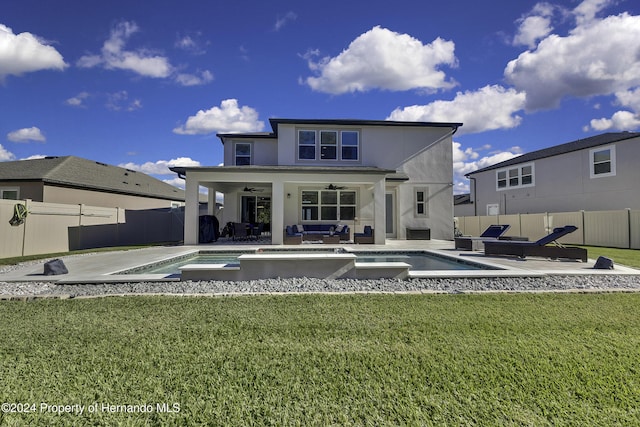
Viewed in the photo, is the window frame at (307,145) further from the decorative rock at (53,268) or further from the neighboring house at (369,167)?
the decorative rock at (53,268)

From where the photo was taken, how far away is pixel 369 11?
41.0 ft

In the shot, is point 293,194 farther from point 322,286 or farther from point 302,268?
point 322,286

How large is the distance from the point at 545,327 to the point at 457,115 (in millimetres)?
19129

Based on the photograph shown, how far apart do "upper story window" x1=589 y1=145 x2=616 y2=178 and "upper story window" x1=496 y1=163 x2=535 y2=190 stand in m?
4.30

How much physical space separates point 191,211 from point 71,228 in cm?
502

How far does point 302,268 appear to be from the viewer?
6926 millimetres

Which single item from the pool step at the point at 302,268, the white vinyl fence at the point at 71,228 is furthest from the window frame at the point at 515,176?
the white vinyl fence at the point at 71,228

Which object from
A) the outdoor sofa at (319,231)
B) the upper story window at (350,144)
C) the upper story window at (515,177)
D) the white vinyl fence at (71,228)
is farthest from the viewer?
the upper story window at (515,177)

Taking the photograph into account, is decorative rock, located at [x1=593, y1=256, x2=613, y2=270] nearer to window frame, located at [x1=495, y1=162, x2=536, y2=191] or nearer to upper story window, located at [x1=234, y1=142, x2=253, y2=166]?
upper story window, located at [x1=234, y1=142, x2=253, y2=166]

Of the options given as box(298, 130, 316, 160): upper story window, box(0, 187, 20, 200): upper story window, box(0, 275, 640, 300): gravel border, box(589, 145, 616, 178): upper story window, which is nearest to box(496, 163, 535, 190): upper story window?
box(589, 145, 616, 178): upper story window

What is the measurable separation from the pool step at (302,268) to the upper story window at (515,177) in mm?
23258

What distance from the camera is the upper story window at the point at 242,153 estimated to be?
61.4 ft

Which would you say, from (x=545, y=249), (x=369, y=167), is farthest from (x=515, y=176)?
(x=545, y=249)

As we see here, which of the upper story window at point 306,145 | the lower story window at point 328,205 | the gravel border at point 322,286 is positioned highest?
the upper story window at point 306,145
